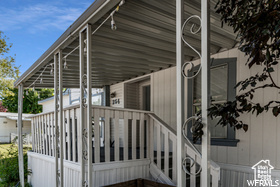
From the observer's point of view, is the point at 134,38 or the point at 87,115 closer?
the point at 87,115

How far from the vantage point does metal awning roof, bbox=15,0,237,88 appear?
2.37 metres

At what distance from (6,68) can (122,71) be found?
710 cm

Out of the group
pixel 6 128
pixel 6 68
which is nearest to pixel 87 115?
pixel 6 68

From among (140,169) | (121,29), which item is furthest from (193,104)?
(121,29)

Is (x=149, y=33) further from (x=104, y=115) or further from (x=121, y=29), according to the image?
(x=104, y=115)

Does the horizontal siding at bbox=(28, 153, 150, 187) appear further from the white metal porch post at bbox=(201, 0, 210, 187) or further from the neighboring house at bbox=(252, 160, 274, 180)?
the white metal porch post at bbox=(201, 0, 210, 187)

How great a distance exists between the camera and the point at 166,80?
4.97 m

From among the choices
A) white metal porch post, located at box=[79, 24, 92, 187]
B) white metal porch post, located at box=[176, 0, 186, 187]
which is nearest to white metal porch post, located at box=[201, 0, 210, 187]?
white metal porch post, located at box=[176, 0, 186, 187]

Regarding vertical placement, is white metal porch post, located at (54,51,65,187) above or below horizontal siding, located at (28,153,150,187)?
above

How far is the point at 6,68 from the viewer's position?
9648 millimetres

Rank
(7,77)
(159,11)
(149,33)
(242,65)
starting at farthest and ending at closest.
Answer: (7,77), (242,65), (149,33), (159,11)

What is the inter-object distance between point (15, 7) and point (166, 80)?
12.5 meters

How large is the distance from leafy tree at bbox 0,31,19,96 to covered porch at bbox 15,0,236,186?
525cm

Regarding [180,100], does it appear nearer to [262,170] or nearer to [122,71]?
[262,170]
